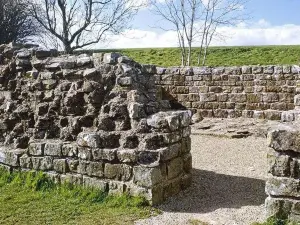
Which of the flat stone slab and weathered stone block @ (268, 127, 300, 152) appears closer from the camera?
weathered stone block @ (268, 127, 300, 152)

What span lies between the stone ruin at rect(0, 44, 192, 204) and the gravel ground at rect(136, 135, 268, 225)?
0.35 m

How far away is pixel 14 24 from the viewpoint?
2723cm

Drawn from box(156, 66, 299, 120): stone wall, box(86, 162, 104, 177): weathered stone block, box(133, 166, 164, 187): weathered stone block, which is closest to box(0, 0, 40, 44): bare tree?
box(156, 66, 299, 120): stone wall

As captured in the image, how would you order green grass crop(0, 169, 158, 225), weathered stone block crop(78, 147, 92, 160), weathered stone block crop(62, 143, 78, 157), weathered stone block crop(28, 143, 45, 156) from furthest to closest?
weathered stone block crop(28, 143, 45, 156) < weathered stone block crop(62, 143, 78, 157) < weathered stone block crop(78, 147, 92, 160) < green grass crop(0, 169, 158, 225)

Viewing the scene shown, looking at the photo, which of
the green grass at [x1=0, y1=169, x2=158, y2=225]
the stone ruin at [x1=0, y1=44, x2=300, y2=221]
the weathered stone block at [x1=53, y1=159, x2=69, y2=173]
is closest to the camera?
the stone ruin at [x1=0, y1=44, x2=300, y2=221]

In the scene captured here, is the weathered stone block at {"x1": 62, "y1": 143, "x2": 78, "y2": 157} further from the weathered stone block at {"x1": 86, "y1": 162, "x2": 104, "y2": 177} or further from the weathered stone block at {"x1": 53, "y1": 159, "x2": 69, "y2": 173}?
the weathered stone block at {"x1": 86, "y1": 162, "x2": 104, "y2": 177}

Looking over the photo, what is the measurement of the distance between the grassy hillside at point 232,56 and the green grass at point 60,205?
2079 cm

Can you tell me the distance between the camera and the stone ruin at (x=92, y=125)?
248 inches

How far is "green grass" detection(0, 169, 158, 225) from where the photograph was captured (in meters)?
5.66

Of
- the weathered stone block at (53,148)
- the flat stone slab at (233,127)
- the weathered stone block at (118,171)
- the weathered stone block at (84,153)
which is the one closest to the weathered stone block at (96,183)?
the weathered stone block at (118,171)

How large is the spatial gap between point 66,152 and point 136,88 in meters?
1.37

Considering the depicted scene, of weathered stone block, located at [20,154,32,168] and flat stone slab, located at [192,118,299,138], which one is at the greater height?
weathered stone block, located at [20,154,32,168]

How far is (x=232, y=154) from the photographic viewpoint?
9.90 meters

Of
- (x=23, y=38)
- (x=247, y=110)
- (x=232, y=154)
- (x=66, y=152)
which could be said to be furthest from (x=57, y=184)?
(x=23, y=38)
